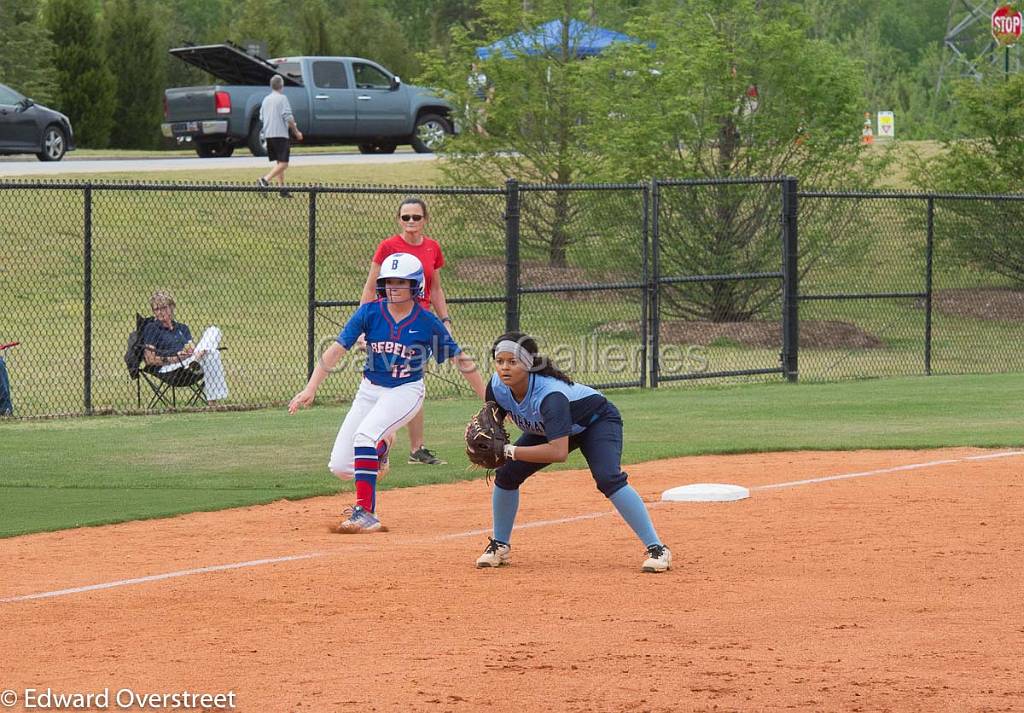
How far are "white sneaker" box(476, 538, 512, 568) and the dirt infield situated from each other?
0.08 meters

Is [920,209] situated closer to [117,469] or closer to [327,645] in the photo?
[117,469]

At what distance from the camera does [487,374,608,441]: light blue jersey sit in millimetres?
8102

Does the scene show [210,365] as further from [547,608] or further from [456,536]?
[547,608]

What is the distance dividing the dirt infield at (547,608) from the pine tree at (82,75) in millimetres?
31656

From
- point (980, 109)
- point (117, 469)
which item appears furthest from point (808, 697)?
point (980, 109)

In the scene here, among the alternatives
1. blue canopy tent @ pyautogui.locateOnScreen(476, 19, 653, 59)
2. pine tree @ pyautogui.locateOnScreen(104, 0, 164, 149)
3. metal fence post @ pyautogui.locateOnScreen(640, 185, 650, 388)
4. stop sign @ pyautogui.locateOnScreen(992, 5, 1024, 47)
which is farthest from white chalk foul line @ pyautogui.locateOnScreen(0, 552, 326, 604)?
pine tree @ pyautogui.locateOnScreen(104, 0, 164, 149)

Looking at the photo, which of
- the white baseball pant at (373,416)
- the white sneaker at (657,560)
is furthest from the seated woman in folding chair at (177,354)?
the white sneaker at (657,560)

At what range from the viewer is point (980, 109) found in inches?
1168

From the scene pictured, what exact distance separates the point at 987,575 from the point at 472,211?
18.7 metres

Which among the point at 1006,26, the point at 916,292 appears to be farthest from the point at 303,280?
the point at 1006,26

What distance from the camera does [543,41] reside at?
29703 millimetres

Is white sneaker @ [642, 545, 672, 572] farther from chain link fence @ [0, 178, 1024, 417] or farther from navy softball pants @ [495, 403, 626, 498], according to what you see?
chain link fence @ [0, 178, 1024, 417]

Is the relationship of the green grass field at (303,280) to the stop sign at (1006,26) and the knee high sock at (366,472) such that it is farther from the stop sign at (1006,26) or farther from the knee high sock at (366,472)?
the knee high sock at (366,472)

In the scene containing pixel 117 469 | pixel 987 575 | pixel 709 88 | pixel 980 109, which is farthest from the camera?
pixel 980 109
